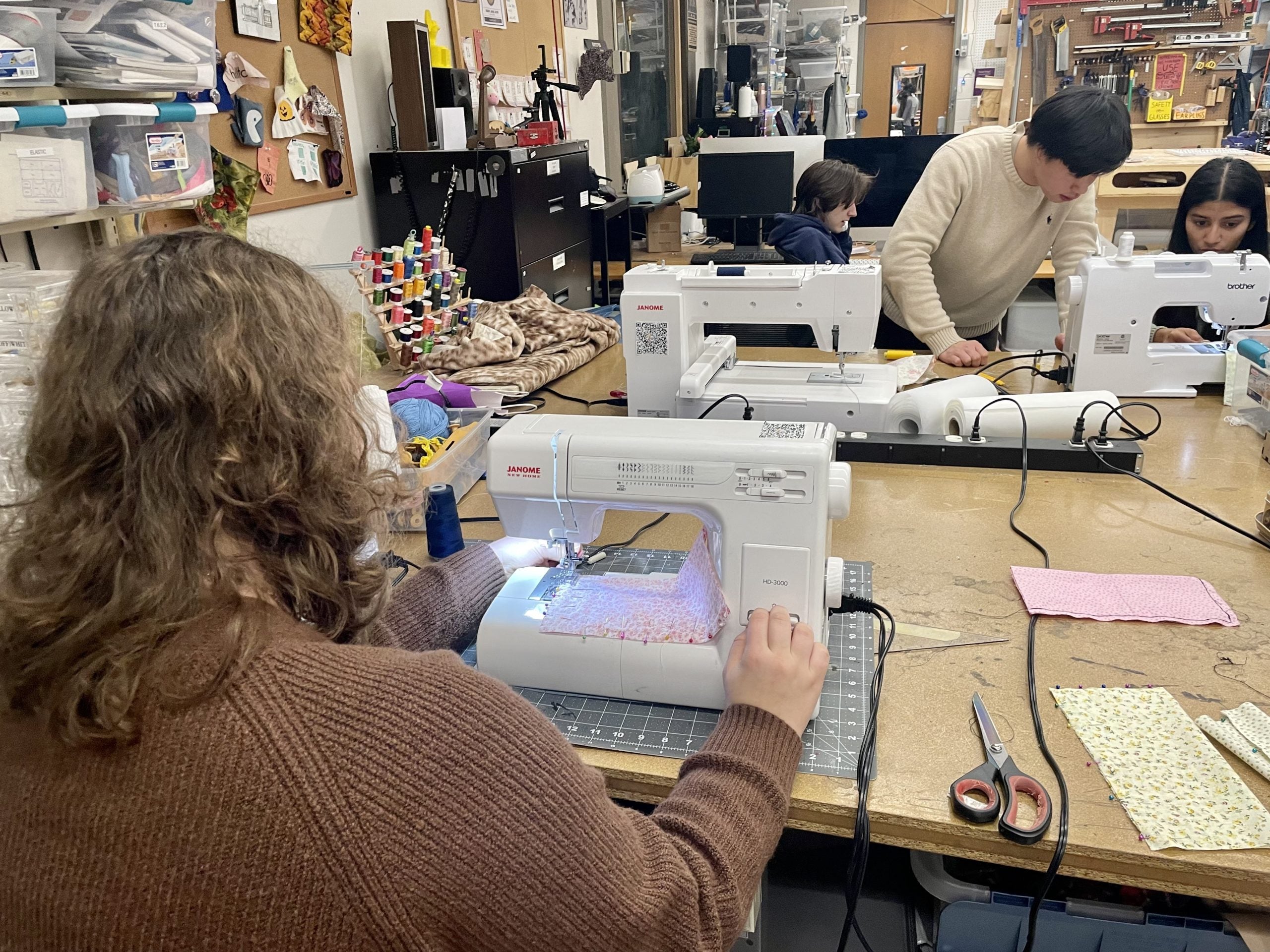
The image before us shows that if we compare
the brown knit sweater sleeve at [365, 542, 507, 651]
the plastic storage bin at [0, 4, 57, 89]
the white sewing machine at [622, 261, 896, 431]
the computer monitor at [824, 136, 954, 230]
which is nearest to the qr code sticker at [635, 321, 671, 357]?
the white sewing machine at [622, 261, 896, 431]

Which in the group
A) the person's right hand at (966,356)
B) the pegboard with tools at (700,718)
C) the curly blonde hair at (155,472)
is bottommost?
the pegboard with tools at (700,718)

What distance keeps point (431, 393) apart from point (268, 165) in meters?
0.93

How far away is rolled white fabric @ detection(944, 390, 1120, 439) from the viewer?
1553mm

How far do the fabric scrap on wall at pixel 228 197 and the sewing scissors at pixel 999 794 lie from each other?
1851 mm

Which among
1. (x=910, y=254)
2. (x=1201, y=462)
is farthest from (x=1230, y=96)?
(x=1201, y=462)

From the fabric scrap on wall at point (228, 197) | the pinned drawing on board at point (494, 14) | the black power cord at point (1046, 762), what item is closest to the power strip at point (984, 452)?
the black power cord at point (1046, 762)

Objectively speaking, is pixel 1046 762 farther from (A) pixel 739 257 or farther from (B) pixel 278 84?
(A) pixel 739 257

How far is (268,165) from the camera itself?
86.8 inches

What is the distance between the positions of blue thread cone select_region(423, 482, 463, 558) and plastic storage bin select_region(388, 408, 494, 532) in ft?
0.06

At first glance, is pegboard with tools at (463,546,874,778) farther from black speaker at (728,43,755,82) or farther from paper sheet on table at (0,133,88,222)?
black speaker at (728,43,755,82)

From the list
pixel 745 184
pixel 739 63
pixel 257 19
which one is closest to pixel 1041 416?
pixel 257 19

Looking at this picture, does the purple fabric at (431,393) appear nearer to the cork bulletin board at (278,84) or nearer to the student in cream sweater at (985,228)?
the cork bulletin board at (278,84)

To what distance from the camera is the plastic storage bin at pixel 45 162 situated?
1.27 meters

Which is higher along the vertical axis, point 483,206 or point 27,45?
point 27,45
